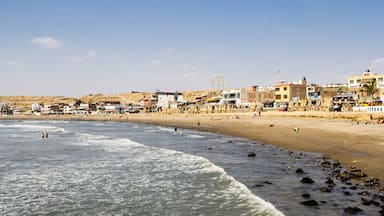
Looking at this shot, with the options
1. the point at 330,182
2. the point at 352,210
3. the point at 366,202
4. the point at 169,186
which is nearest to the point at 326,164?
the point at 330,182

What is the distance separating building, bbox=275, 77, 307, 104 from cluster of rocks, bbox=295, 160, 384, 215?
233 ft

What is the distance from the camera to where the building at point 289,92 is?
292 ft

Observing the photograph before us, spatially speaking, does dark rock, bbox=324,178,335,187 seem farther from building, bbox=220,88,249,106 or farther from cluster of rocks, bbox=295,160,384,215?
building, bbox=220,88,249,106

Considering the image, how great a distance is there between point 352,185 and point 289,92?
252ft

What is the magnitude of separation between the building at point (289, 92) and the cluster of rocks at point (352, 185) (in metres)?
71.2

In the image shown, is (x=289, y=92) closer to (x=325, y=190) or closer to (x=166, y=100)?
(x=166, y=100)

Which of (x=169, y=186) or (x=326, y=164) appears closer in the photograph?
(x=169, y=186)

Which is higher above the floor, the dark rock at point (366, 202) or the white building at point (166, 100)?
the white building at point (166, 100)

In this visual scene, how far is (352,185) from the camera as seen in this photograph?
46.7 feet

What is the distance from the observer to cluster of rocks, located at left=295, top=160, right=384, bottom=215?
11734 mm

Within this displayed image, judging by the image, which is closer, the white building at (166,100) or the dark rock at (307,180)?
the dark rock at (307,180)

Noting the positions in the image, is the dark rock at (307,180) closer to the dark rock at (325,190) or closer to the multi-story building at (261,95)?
the dark rock at (325,190)

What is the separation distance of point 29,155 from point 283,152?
1876cm

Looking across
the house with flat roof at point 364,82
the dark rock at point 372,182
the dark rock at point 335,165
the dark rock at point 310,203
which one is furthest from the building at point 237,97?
the dark rock at point 310,203
